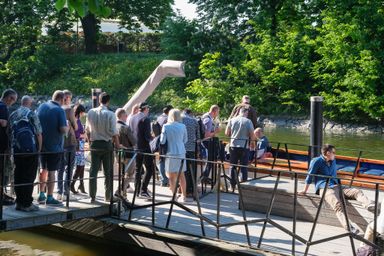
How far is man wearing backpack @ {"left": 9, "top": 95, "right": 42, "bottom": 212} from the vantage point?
29.0 ft

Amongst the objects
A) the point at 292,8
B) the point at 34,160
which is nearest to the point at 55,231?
the point at 34,160

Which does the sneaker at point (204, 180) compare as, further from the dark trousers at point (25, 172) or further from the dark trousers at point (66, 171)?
the dark trousers at point (25, 172)

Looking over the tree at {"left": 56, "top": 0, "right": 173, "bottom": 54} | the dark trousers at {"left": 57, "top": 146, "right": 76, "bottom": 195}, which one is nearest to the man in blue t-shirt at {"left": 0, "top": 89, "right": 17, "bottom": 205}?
the dark trousers at {"left": 57, "top": 146, "right": 76, "bottom": 195}

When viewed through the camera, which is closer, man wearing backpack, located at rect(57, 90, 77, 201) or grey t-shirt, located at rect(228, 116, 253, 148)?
man wearing backpack, located at rect(57, 90, 77, 201)

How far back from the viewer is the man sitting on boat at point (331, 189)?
29.1 feet

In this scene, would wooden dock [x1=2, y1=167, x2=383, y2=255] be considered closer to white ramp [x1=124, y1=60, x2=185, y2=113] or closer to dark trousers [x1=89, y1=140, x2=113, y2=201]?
dark trousers [x1=89, y1=140, x2=113, y2=201]

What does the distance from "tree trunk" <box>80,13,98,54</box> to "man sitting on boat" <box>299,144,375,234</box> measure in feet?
134

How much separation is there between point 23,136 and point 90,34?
41504mm

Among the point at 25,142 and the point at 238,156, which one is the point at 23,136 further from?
the point at 238,156

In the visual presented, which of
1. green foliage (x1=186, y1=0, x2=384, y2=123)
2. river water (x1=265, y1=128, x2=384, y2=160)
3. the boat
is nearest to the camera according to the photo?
the boat

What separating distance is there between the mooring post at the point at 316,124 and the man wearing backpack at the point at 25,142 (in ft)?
15.0

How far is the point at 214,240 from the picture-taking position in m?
8.65

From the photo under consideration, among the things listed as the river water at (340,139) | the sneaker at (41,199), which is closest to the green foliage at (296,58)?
the river water at (340,139)

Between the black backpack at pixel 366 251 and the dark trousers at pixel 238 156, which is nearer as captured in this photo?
the black backpack at pixel 366 251
